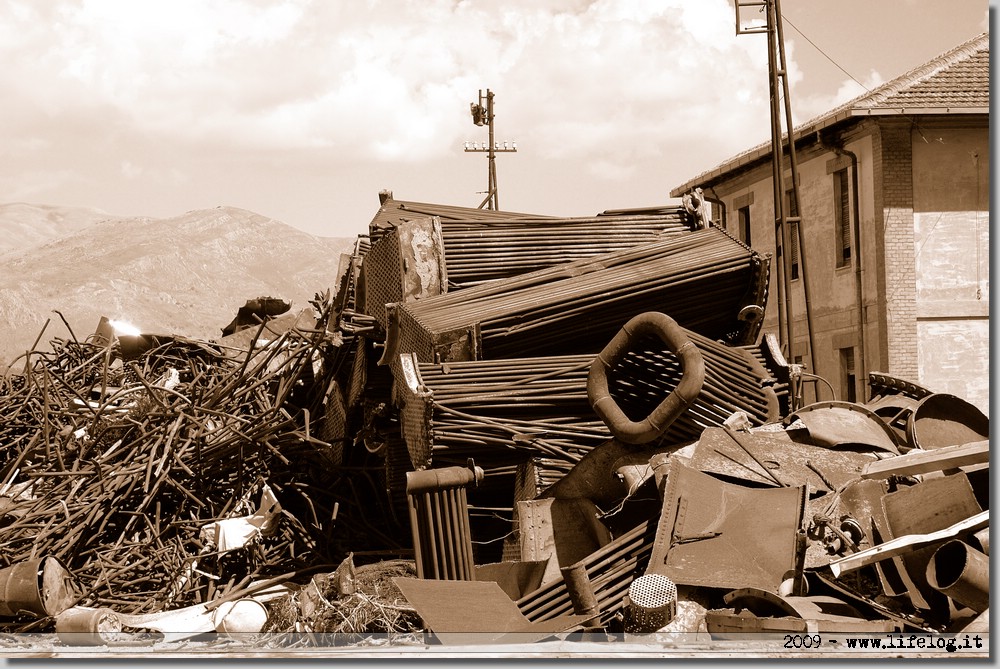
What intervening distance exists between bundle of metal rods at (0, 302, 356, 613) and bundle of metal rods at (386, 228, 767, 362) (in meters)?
1.57

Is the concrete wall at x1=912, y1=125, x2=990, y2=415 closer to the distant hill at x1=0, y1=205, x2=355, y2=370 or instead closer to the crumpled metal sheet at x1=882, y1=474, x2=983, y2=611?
the distant hill at x1=0, y1=205, x2=355, y2=370

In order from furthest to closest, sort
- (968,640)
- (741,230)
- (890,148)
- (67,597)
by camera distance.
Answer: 1. (741,230)
2. (890,148)
3. (67,597)
4. (968,640)

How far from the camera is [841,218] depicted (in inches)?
680

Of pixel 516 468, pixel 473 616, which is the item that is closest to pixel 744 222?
pixel 516 468

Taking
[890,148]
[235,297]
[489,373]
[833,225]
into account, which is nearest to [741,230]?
[833,225]

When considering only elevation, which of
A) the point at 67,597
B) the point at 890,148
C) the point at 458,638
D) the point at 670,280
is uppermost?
the point at 890,148

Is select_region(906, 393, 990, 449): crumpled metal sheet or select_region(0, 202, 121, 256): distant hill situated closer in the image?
select_region(906, 393, 990, 449): crumpled metal sheet

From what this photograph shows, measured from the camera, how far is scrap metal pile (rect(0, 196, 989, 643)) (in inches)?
180

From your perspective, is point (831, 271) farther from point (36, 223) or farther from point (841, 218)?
point (36, 223)

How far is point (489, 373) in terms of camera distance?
6.53 m

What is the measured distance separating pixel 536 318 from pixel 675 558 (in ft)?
7.65

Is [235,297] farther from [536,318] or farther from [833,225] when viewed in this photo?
[536,318]

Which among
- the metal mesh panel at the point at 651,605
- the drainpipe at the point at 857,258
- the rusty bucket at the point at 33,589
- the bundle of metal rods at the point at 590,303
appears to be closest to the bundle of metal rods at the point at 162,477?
the rusty bucket at the point at 33,589

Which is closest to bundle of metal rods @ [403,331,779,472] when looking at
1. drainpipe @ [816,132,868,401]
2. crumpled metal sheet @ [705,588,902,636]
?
crumpled metal sheet @ [705,588,902,636]
